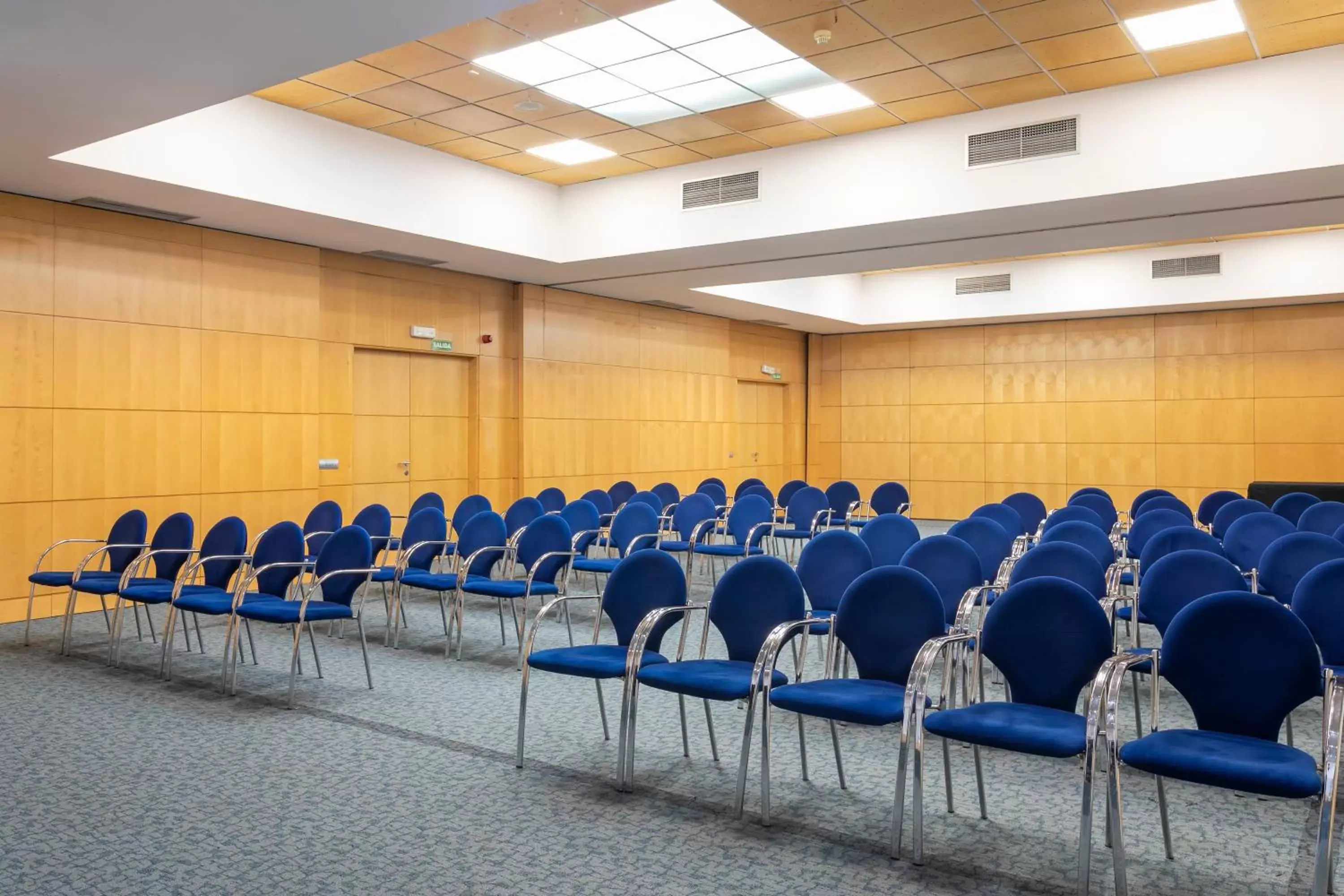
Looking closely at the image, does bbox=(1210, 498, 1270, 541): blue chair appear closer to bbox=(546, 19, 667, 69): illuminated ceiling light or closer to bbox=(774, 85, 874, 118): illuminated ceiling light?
bbox=(774, 85, 874, 118): illuminated ceiling light

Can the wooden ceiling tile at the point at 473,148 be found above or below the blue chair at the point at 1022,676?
above

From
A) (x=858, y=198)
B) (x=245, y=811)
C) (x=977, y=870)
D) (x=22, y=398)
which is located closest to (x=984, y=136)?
(x=858, y=198)

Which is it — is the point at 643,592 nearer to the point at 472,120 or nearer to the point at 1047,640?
the point at 1047,640

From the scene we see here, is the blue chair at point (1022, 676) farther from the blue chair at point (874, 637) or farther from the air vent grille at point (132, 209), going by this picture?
the air vent grille at point (132, 209)

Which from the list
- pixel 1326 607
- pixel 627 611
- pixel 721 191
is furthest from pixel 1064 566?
pixel 721 191

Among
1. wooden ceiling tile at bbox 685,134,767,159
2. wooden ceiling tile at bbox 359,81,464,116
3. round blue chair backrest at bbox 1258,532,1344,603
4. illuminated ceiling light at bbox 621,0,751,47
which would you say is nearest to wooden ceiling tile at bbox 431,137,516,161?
wooden ceiling tile at bbox 359,81,464,116

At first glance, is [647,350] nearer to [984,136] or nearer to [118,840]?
[984,136]

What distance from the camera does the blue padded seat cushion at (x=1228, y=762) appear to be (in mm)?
2885

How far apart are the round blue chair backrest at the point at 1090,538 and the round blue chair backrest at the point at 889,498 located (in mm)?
4865

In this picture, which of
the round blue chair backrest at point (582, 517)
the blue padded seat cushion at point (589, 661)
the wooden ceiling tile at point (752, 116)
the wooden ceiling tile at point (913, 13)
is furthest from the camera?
the round blue chair backrest at point (582, 517)

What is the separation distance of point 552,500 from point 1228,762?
7687mm

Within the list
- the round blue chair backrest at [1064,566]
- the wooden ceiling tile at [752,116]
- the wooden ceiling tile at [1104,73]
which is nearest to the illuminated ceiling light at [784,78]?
the wooden ceiling tile at [752,116]

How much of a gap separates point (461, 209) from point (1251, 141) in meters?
6.80

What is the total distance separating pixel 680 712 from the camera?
15.3 ft
